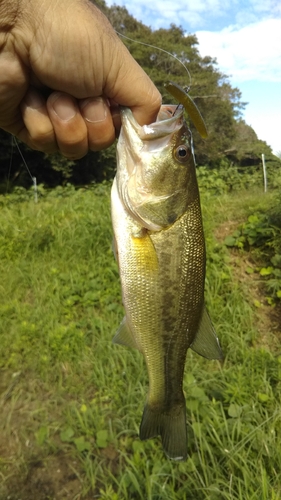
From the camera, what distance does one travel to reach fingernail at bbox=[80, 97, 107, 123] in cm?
169

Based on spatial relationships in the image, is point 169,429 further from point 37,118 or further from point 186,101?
point 37,118

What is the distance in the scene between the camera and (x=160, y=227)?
162 cm

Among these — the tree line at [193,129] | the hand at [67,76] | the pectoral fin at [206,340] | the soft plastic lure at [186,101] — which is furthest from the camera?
the tree line at [193,129]

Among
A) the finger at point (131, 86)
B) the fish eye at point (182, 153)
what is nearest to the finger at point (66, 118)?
the finger at point (131, 86)

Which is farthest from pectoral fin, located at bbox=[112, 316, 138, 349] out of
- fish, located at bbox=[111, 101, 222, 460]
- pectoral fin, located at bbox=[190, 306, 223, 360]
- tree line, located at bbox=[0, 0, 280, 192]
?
tree line, located at bbox=[0, 0, 280, 192]

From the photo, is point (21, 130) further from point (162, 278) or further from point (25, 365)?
point (25, 365)

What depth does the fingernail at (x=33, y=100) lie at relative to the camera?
5.75ft

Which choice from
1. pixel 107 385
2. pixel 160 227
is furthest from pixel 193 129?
pixel 160 227

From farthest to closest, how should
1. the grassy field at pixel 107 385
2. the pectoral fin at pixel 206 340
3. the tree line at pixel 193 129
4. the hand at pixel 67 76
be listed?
the tree line at pixel 193 129, the grassy field at pixel 107 385, the pectoral fin at pixel 206 340, the hand at pixel 67 76

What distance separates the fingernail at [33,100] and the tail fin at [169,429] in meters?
1.35

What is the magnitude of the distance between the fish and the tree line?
14.6 meters

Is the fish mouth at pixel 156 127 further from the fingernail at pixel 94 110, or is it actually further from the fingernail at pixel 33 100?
the fingernail at pixel 33 100

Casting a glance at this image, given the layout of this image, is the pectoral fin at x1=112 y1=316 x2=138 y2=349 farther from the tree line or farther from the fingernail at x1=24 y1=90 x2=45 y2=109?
the tree line

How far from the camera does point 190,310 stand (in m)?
1.67
